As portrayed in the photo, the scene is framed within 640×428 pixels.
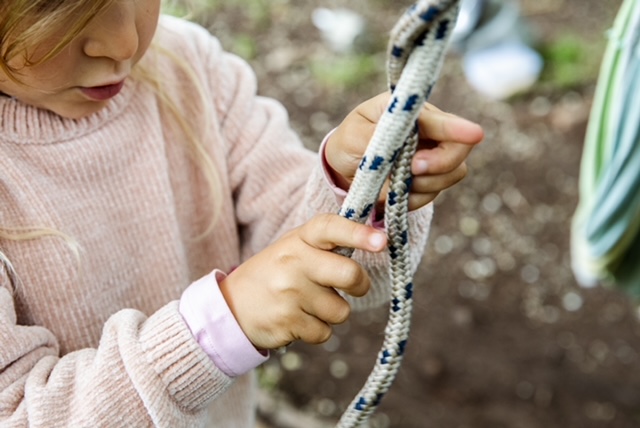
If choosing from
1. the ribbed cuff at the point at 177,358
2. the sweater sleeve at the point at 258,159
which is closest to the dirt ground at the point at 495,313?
the sweater sleeve at the point at 258,159

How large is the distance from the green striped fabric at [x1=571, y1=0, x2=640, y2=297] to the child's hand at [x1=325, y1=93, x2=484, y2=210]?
0.76 metres

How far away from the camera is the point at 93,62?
76 cm

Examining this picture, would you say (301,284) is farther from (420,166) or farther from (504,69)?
(504,69)

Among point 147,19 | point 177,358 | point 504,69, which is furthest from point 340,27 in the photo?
point 177,358

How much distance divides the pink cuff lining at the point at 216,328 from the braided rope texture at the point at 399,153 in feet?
0.39

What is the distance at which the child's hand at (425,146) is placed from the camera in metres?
0.64

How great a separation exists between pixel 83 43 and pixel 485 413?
1388mm

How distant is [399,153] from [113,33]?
1.00 feet

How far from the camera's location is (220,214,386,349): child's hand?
0.67 meters


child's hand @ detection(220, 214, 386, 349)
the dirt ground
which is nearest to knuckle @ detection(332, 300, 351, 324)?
child's hand @ detection(220, 214, 386, 349)

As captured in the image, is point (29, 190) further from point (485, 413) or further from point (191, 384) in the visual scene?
point (485, 413)

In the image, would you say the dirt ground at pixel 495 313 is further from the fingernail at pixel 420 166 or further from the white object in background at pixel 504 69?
the fingernail at pixel 420 166

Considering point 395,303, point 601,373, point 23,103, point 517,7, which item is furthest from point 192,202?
point 517,7

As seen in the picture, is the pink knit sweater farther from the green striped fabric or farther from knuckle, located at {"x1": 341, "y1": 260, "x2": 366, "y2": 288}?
the green striped fabric
